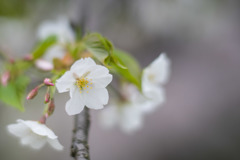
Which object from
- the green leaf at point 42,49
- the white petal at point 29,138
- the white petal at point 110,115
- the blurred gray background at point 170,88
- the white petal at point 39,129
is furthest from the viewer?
the blurred gray background at point 170,88

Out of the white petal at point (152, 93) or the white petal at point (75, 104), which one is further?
the white petal at point (152, 93)

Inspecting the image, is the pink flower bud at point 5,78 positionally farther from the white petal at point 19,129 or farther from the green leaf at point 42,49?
the white petal at point 19,129

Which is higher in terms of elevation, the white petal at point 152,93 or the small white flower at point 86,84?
the white petal at point 152,93

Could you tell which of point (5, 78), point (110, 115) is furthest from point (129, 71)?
point (110, 115)

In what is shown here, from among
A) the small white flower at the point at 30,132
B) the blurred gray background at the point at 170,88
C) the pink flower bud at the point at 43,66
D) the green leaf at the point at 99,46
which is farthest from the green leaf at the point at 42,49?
the blurred gray background at the point at 170,88

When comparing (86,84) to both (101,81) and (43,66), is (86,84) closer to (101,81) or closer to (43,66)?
(101,81)

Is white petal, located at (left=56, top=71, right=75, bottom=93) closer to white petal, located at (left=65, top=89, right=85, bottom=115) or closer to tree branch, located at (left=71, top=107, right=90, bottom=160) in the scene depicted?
white petal, located at (left=65, top=89, right=85, bottom=115)

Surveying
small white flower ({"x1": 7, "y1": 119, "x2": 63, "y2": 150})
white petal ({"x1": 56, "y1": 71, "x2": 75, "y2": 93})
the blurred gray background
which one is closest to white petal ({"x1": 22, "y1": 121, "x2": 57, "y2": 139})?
small white flower ({"x1": 7, "y1": 119, "x2": 63, "y2": 150})
